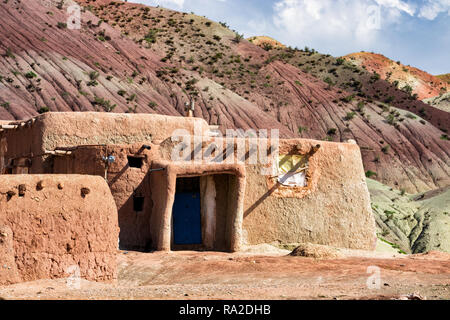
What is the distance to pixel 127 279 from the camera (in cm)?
1382

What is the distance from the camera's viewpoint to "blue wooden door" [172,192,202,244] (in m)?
18.9

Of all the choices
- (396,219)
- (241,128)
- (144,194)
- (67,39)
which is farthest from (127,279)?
(67,39)

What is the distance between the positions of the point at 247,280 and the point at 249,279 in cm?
13

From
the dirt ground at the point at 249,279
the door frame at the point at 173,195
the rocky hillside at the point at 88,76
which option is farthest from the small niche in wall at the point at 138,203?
the rocky hillside at the point at 88,76

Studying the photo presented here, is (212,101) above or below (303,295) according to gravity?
above

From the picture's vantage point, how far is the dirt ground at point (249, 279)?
31.7ft

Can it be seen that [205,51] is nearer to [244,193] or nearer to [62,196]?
[244,193]

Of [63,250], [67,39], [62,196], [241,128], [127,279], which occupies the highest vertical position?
[67,39]

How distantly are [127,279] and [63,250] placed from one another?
2.72 m

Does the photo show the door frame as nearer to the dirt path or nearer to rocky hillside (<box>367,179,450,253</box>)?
the dirt path

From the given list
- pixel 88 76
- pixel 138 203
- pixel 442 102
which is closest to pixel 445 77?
pixel 442 102

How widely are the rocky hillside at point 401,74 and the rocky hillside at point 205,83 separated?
2016 centimetres

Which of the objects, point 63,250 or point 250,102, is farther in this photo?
point 250,102

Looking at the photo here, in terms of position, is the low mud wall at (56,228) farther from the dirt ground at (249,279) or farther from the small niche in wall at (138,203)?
the small niche in wall at (138,203)
